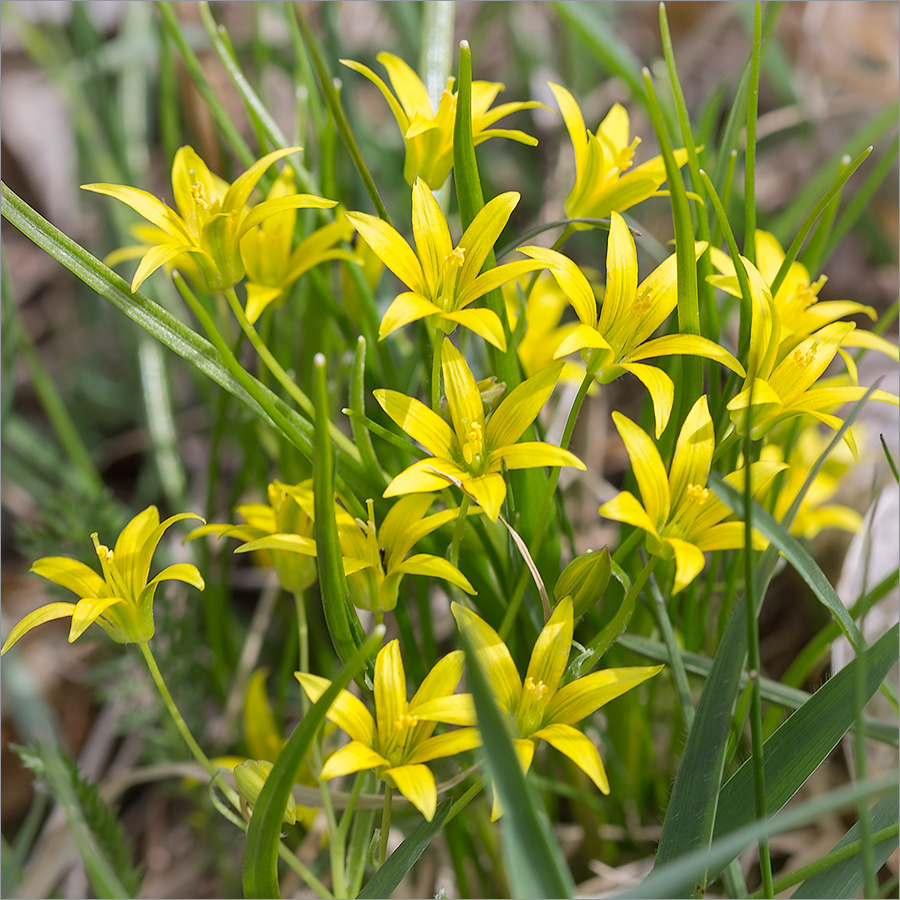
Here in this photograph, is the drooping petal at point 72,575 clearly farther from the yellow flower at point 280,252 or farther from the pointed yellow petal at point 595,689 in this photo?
the pointed yellow petal at point 595,689

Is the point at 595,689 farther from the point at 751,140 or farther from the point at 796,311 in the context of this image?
the point at 751,140

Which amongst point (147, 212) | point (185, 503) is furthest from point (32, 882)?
point (147, 212)

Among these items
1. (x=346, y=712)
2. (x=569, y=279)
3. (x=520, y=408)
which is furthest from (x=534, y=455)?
(x=346, y=712)

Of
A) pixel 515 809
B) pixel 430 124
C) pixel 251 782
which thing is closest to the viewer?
pixel 515 809

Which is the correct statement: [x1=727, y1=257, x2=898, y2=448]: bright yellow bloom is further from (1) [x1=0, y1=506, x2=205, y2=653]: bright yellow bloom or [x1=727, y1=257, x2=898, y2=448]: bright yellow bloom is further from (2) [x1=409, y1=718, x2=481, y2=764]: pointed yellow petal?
(1) [x1=0, y1=506, x2=205, y2=653]: bright yellow bloom

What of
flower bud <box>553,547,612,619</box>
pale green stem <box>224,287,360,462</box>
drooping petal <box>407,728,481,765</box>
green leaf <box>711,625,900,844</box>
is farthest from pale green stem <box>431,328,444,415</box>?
green leaf <box>711,625,900,844</box>

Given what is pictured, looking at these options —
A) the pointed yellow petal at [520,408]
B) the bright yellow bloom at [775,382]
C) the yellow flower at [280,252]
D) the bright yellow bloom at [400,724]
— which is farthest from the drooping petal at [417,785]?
the yellow flower at [280,252]
